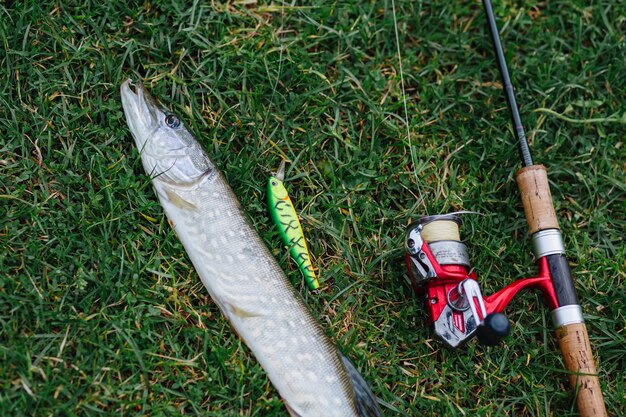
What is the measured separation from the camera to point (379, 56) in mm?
3582

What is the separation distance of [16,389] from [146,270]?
0.72m

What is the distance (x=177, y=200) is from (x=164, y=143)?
281mm

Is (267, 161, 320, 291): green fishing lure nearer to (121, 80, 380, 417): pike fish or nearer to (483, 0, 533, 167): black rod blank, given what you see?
(121, 80, 380, 417): pike fish

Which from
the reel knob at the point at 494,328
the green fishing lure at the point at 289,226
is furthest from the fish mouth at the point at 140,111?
the reel knob at the point at 494,328

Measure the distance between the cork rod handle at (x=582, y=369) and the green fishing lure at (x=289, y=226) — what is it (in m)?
1.19

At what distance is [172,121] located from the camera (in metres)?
3.07

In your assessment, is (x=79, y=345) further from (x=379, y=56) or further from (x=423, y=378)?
(x=379, y=56)

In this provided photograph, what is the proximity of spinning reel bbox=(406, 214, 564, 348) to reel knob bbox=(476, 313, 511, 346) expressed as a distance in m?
0.19

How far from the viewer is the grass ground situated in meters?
2.85

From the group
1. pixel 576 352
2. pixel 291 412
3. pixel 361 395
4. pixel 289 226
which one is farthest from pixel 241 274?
pixel 576 352

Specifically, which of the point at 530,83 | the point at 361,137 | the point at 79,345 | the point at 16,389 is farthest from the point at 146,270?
the point at 530,83

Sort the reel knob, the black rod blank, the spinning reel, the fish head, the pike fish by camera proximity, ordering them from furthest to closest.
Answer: the black rod blank, the fish head, the spinning reel, the pike fish, the reel knob

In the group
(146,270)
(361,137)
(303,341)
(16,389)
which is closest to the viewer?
(16,389)

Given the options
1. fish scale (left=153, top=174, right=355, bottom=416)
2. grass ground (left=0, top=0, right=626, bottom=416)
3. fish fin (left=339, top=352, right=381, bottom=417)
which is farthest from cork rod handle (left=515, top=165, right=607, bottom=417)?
fish scale (left=153, top=174, right=355, bottom=416)
